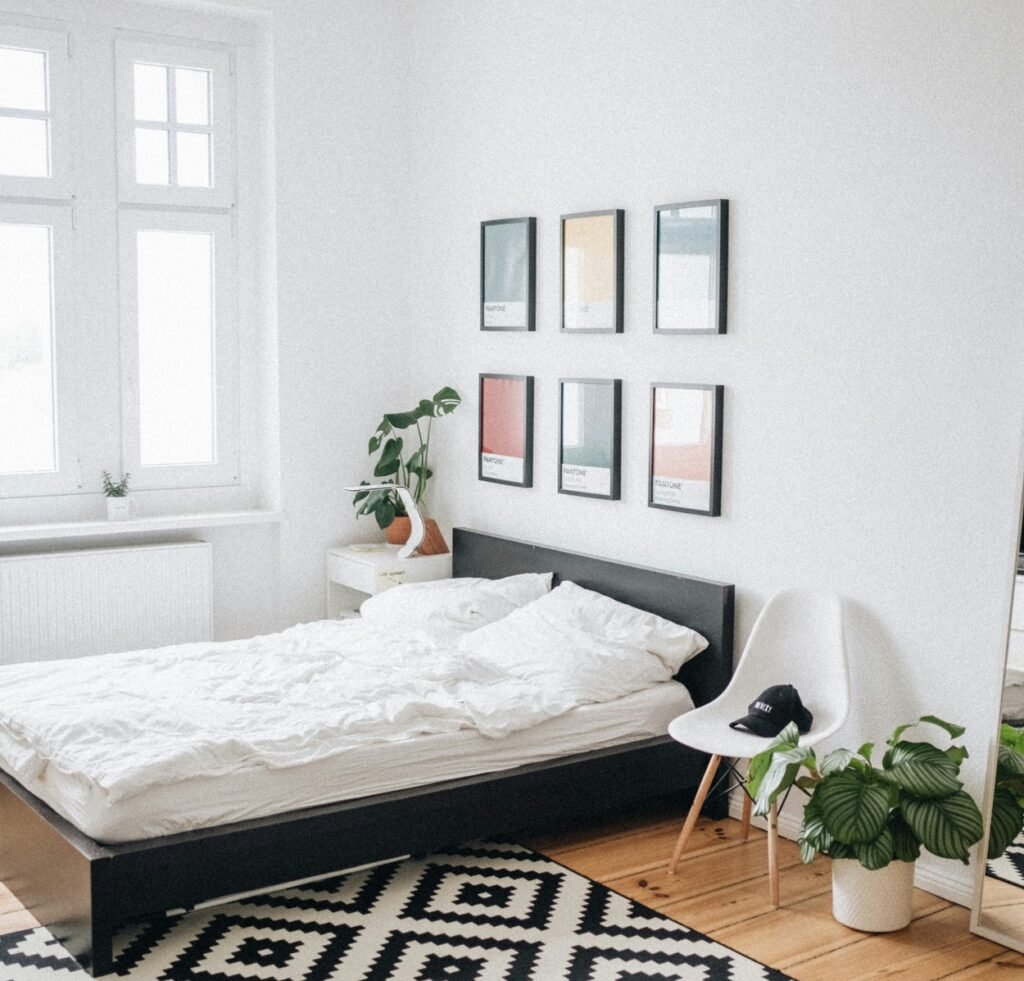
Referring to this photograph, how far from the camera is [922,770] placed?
10.3 feet

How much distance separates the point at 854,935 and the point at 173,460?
320cm

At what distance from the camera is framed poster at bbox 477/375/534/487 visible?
4.86 meters

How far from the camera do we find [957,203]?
334 centimetres

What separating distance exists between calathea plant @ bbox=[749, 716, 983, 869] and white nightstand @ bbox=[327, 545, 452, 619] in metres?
2.12

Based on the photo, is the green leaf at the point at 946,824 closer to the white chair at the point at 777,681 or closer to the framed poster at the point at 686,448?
the white chair at the point at 777,681

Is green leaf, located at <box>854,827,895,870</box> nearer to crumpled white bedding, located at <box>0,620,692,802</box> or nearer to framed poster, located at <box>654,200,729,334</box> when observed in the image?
crumpled white bedding, located at <box>0,620,692,802</box>

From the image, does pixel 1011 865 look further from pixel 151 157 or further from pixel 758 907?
pixel 151 157

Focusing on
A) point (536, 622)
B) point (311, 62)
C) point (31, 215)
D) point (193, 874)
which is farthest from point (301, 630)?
point (311, 62)

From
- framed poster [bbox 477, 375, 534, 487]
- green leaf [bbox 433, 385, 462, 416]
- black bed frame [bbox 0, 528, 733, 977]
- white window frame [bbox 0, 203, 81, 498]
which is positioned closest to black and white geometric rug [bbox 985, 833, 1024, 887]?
black bed frame [bbox 0, 528, 733, 977]

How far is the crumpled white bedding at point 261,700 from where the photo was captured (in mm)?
3242

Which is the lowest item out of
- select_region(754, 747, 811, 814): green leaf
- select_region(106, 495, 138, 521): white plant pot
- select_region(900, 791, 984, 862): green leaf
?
select_region(900, 791, 984, 862): green leaf

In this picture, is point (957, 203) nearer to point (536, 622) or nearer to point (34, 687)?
point (536, 622)

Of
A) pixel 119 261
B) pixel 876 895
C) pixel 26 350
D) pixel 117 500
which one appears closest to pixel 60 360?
pixel 26 350

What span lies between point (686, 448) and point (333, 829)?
1.64 meters
